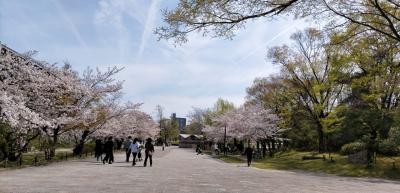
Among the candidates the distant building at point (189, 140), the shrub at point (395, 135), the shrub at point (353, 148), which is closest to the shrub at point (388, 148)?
the shrub at point (395, 135)

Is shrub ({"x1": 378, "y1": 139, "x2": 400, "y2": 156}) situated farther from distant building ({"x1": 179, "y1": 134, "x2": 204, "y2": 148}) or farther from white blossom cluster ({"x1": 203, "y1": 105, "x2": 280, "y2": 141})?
distant building ({"x1": 179, "y1": 134, "x2": 204, "y2": 148})

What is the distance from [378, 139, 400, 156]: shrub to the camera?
→ 30438 millimetres

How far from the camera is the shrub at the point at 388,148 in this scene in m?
30.4

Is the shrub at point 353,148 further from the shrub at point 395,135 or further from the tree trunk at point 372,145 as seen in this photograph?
the shrub at point 395,135

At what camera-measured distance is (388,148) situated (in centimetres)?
3259

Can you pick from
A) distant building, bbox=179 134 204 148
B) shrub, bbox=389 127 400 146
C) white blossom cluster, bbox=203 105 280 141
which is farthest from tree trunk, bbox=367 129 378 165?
distant building, bbox=179 134 204 148

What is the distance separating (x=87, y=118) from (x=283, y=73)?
22853 millimetres

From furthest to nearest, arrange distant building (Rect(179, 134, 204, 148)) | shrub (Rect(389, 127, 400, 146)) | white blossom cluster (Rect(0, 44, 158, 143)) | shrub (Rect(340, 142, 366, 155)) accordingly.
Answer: distant building (Rect(179, 134, 204, 148)) → shrub (Rect(340, 142, 366, 155)) → shrub (Rect(389, 127, 400, 146)) → white blossom cluster (Rect(0, 44, 158, 143))

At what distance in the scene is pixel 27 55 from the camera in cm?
2273

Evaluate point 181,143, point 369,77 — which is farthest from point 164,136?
point 369,77

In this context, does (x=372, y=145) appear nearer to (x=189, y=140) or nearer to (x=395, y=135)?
(x=395, y=135)

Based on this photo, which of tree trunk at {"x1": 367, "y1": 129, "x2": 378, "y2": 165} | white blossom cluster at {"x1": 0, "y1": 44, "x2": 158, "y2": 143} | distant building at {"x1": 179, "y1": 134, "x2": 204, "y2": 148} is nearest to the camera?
white blossom cluster at {"x1": 0, "y1": 44, "x2": 158, "y2": 143}

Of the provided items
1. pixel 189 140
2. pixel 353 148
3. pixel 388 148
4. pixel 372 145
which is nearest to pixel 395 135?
pixel 388 148

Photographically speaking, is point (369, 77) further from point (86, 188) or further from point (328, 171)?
point (86, 188)
